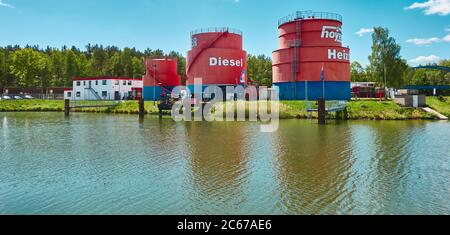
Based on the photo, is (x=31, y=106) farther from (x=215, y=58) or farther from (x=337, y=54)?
(x=337, y=54)

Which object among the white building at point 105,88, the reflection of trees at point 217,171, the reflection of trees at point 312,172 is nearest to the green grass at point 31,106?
the white building at point 105,88

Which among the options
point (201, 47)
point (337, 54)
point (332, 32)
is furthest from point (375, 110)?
point (201, 47)

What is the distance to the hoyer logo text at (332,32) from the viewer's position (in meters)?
45.7

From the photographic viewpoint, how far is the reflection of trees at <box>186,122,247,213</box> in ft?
35.5

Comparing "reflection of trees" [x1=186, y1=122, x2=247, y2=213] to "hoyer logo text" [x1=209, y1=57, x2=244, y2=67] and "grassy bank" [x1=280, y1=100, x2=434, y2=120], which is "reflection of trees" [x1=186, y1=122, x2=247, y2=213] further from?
"hoyer logo text" [x1=209, y1=57, x2=244, y2=67]

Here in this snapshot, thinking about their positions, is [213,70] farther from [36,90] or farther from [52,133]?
[36,90]

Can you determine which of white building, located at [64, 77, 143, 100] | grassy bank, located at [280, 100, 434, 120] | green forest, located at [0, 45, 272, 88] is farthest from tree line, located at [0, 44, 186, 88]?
grassy bank, located at [280, 100, 434, 120]

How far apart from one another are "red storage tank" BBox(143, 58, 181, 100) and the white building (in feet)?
32.1

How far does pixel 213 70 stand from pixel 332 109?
19839mm

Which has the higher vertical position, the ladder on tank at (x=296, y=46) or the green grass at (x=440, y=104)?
the ladder on tank at (x=296, y=46)

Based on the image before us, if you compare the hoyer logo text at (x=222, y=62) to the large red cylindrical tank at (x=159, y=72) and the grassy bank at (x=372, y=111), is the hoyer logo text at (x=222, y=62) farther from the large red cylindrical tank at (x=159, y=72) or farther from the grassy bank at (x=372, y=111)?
the grassy bank at (x=372, y=111)

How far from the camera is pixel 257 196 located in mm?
11328

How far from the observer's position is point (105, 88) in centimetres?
7181
